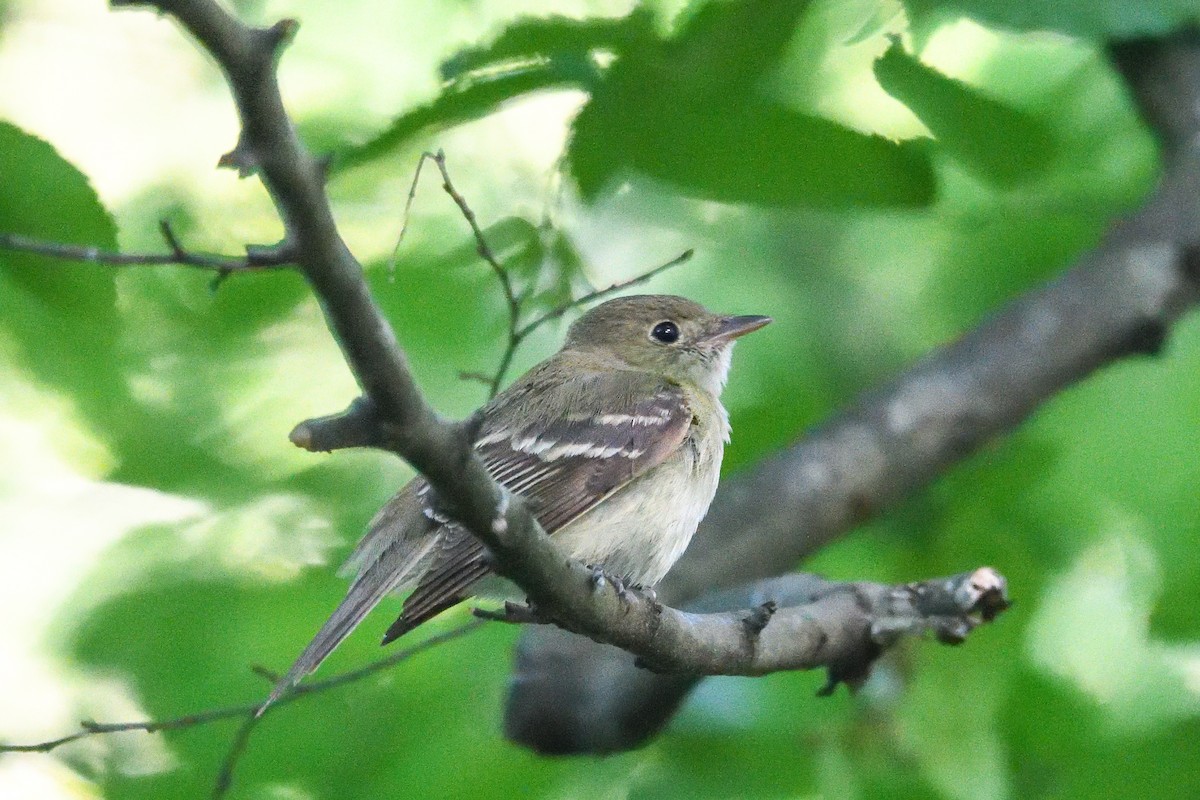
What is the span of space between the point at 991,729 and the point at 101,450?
3437mm

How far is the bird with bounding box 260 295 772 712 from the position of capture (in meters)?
4.07

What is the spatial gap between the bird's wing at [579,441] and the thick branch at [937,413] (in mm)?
644

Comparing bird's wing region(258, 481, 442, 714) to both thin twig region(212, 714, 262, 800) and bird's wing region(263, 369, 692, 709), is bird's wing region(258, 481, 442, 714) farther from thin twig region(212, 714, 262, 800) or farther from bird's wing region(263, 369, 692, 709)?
thin twig region(212, 714, 262, 800)

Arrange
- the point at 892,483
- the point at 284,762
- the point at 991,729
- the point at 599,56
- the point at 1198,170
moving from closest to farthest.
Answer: the point at 599,56, the point at 991,729, the point at 284,762, the point at 892,483, the point at 1198,170

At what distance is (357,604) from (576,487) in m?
0.91

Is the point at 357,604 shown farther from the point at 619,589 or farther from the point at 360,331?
the point at 360,331

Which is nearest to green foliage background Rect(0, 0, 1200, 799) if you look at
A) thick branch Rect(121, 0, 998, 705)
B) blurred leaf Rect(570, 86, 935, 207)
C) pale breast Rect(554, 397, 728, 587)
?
blurred leaf Rect(570, 86, 935, 207)

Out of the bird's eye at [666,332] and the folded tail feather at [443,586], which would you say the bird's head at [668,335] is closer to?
the bird's eye at [666,332]

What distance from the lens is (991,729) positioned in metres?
4.69

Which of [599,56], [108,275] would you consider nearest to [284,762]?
[108,275]

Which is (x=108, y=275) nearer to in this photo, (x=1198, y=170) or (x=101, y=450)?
(x=101, y=450)

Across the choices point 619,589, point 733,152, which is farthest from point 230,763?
point 733,152

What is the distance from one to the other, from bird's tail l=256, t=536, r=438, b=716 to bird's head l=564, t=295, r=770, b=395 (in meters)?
1.91

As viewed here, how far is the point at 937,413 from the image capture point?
5.72 meters
